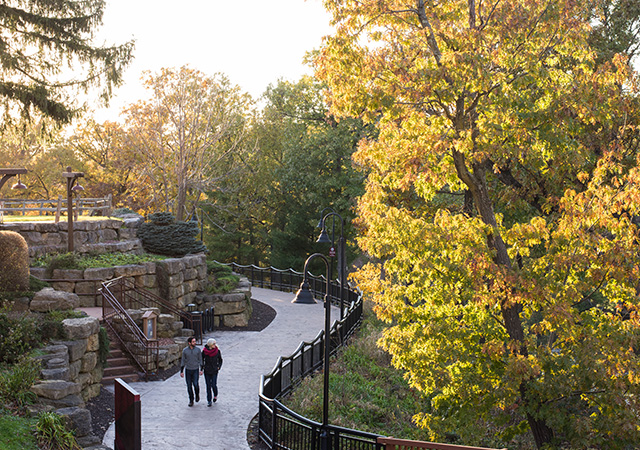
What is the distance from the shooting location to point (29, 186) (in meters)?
46.9

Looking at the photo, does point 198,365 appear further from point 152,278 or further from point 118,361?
point 152,278

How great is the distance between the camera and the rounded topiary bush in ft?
49.7

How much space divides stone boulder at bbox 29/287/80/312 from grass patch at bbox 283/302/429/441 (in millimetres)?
5848

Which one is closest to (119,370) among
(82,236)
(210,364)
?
(210,364)

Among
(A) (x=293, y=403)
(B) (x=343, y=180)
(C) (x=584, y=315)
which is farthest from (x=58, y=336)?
(B) (x=343, y=180)

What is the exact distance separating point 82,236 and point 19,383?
12327 millimetres

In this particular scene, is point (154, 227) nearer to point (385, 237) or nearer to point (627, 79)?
point (385, 237)

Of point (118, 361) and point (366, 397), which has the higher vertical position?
point (118, 361)

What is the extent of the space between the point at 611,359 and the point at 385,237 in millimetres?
4364

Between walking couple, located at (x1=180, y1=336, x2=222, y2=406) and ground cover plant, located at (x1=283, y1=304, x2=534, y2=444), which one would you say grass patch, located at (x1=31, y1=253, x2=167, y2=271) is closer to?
walking couple, located at (x1=180, y1=336, x2=222, y2=406)

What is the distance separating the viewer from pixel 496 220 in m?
12.5

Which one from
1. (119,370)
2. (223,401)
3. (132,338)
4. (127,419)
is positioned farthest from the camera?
(132,338)

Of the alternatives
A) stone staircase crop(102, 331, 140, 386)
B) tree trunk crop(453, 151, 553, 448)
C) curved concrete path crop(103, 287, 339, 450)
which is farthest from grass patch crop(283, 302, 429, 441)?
stone staircase crop(102, 331, 140, 386)

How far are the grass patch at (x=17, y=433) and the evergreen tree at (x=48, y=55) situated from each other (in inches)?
417
